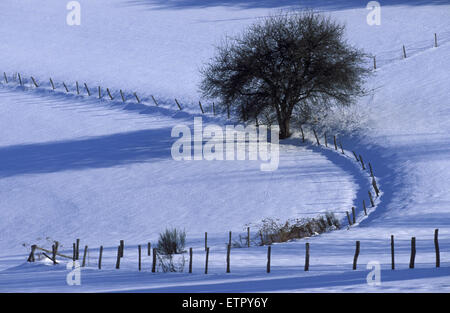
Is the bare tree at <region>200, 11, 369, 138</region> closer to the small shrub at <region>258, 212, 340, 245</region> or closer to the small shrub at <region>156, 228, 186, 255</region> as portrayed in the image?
the small shrub at <region>258, 212, 340, 245</region>

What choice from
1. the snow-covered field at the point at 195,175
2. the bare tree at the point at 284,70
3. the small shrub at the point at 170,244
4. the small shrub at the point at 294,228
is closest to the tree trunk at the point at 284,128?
the bare tree at the point at 284,70

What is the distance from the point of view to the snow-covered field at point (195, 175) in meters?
23.7

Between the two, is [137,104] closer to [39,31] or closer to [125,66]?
[125,66]

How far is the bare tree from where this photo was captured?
45344 mm

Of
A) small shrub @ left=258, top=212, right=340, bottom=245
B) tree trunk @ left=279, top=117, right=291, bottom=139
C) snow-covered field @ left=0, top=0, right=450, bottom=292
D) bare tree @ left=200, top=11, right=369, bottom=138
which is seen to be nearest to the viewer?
snow-covered field @ left=0, top=0, right=450, bottom=292

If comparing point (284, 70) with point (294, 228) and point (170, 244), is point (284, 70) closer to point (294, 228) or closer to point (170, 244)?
point (294, 228)

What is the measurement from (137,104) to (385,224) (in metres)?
30.9

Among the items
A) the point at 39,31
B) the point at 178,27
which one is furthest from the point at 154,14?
the point at 39,31

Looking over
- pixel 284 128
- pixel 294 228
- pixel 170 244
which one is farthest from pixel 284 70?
pixel 170 244

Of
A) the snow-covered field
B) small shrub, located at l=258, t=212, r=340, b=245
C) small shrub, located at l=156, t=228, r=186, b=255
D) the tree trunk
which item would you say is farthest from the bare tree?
small shrub, located at l=156, t=228, r=186, b=255

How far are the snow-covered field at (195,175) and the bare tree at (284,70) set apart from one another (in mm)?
2956

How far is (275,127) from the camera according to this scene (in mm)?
48969

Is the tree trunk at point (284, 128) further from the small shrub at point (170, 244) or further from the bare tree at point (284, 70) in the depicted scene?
the small shrub at point (170, 244)

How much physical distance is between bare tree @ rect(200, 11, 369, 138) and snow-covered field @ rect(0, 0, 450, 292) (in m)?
2.96
